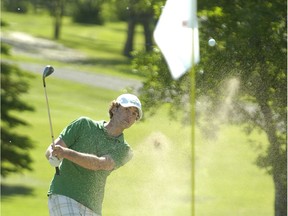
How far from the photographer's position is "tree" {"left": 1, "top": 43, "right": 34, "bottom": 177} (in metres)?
21.7

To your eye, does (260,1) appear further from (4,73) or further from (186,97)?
(4,73)

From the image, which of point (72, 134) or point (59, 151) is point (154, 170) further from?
point (59, 151)

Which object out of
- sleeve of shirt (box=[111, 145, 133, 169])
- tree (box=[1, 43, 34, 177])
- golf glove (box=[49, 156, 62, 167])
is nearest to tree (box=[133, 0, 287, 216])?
sleeve of shirt (box=[111, 145, 133, 169])

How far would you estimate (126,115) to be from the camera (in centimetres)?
704

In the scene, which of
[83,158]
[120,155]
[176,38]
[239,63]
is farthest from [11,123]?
[83,158]

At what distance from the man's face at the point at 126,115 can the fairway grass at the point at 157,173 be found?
13.8ft

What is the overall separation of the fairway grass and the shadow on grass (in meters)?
0.02

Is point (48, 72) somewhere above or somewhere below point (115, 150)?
above

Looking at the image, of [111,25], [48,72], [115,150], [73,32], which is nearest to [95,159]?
[115,150]

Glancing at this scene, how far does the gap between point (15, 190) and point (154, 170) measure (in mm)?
12108

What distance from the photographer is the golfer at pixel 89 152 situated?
7051 mm

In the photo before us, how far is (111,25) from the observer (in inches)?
2430

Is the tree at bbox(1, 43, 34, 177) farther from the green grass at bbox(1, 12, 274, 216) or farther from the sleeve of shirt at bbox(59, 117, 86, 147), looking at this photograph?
the sleeve of shirt at bbox(59, 117, 86, 147)

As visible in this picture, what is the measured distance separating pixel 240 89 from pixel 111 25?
161 ft
